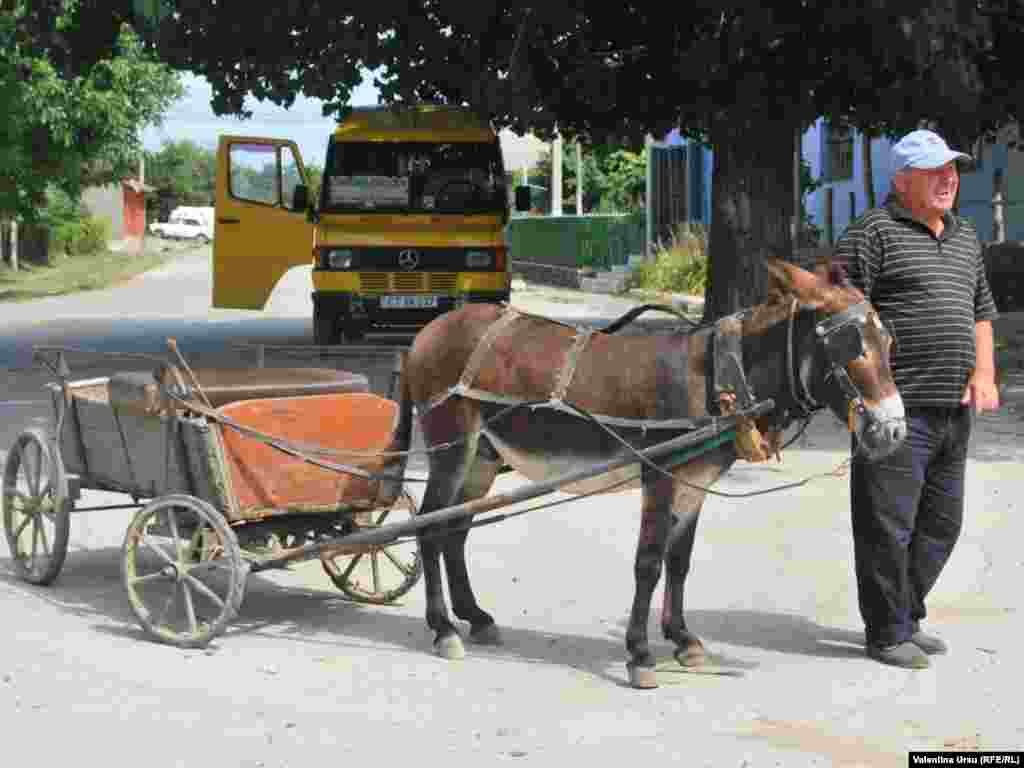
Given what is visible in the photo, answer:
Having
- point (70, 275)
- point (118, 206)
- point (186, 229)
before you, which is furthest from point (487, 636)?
Result: point (186, 229)

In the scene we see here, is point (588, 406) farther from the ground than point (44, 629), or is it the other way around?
point (588, 406)

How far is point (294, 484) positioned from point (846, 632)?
8.10 feet

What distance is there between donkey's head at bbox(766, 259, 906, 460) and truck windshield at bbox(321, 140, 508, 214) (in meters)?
15.4

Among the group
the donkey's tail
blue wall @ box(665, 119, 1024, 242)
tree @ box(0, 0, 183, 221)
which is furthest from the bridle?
tree @ box(0, 0, 183, 221)

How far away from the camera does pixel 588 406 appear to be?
24.1 feet

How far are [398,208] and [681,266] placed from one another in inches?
572

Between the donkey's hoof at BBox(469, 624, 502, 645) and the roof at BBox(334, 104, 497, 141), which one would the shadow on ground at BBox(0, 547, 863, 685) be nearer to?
the donkey's hoof at BBox(469, 624, 502, 645)

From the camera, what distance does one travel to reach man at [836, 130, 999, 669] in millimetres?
7203

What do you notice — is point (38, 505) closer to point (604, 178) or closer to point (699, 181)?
point (699, 181)

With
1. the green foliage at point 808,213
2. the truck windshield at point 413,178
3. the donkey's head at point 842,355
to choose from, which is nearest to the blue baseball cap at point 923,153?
the donkey's head at point 842,355

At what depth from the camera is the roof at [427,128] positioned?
21812 millimetres


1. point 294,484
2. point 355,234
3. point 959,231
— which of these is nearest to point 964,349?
point 959,231

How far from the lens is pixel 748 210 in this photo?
63.6 ft

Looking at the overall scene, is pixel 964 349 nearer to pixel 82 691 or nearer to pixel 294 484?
pixel 294 484
